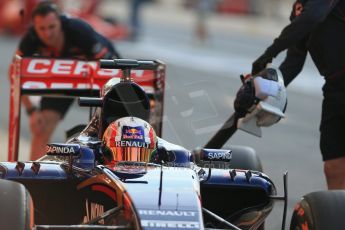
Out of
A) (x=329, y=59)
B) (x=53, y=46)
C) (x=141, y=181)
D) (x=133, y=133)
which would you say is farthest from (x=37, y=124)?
(x=141, y=181)

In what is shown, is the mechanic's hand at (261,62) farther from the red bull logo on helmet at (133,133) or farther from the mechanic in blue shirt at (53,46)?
the mechanic in blue shirt at (53,46)

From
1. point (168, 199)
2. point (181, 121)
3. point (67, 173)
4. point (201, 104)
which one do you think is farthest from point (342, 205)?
point (181, 121)

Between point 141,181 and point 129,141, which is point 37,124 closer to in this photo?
point 129,141

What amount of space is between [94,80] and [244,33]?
2157 cm

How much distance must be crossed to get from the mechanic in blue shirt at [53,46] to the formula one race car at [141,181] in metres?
1.87

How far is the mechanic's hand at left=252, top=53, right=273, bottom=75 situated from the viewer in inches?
300

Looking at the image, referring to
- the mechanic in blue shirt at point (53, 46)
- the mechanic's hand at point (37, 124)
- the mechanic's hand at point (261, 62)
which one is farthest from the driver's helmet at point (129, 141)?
the mechanic's hand at point (37, 124)

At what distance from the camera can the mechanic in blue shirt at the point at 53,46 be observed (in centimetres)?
962

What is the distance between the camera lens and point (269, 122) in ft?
24.9

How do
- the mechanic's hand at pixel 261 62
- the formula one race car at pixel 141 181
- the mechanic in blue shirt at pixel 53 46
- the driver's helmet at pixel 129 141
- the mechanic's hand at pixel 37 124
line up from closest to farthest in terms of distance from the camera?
the formula one race car at pixel 141 181, the driver's helmet at pixel 129 141, the mechanic's hand at pixel 261 62, the mechanic in blue shirt at pixel 53 46, the mechanic's hand at pixel 37 124

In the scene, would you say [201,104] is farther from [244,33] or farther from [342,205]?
[244,33]

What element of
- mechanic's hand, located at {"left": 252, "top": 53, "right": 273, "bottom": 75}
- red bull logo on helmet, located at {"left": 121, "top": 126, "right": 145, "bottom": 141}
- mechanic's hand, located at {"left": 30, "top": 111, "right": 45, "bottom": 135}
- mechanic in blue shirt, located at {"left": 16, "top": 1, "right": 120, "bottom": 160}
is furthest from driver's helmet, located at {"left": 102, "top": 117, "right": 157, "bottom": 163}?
mechanic's hand, located at {"left": 30, "top": 111, "right": 45, "bottom": 135}

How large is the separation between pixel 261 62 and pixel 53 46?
105 inches

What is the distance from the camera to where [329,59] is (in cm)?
754
